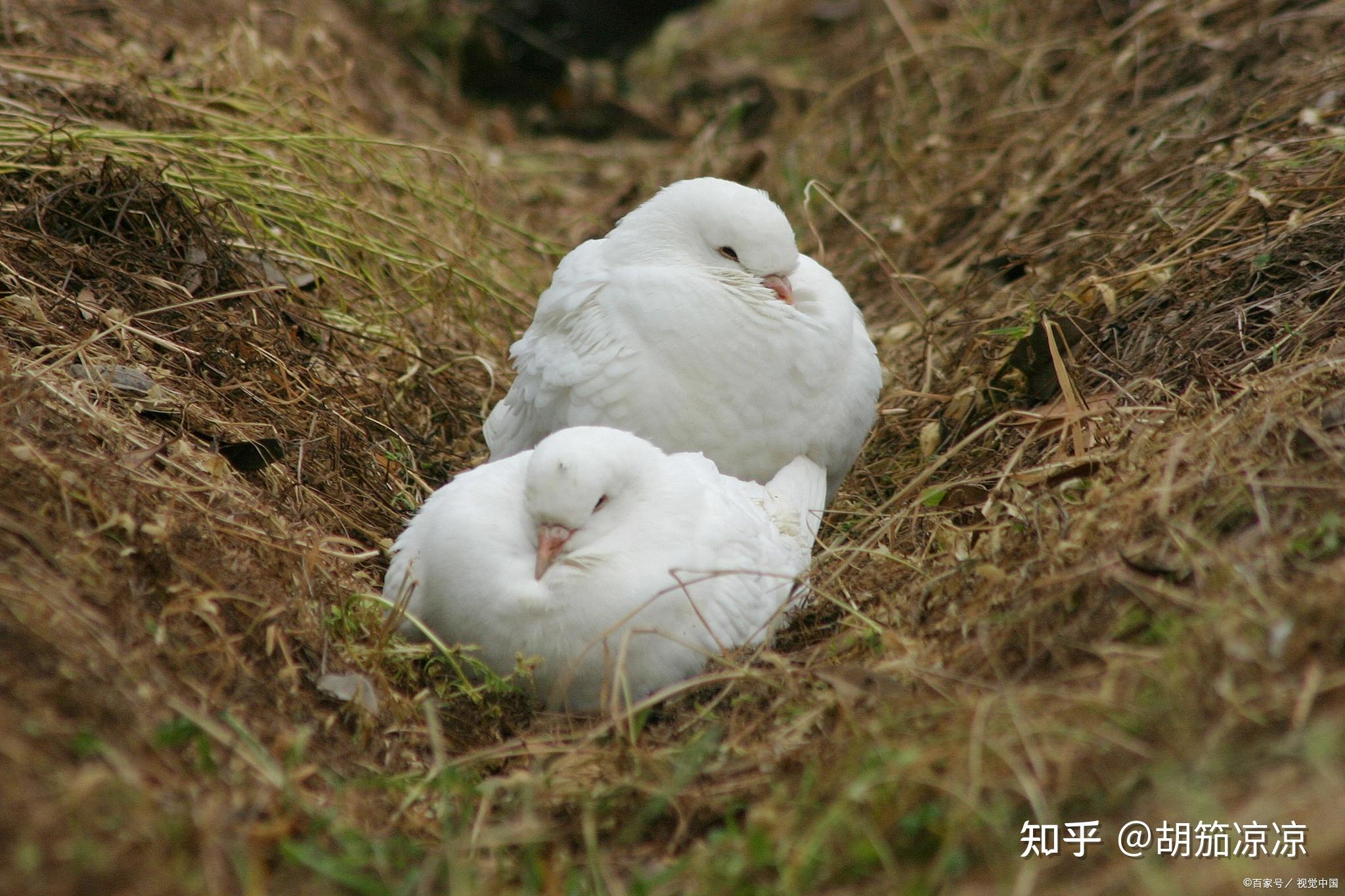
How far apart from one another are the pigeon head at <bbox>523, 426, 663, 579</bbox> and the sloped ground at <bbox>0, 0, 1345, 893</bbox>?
1.66 feet

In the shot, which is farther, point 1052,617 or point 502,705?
point 502,705

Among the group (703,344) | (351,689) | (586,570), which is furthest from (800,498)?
(351,689)

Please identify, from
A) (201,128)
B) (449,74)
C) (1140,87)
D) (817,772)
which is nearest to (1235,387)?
(817,772)

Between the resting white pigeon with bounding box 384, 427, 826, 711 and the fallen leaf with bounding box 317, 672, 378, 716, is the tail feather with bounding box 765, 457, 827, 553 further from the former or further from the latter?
the fallen leaf with bounding box 317, 672, 378, 716

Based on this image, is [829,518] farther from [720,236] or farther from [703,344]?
[720,236]

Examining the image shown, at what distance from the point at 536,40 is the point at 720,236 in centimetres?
546

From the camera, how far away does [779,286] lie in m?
4.28

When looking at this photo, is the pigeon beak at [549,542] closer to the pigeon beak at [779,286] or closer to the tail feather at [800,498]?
the tail feather at [800,498]

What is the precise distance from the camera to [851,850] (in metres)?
2.50

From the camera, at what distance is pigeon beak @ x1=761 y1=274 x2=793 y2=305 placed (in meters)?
4.28

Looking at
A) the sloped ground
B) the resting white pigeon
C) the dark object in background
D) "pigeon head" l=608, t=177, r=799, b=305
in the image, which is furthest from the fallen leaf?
the dark object in background

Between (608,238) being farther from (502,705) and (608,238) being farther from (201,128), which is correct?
(201,128)

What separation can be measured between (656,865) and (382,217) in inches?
145

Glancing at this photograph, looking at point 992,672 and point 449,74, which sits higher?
point 449,74
